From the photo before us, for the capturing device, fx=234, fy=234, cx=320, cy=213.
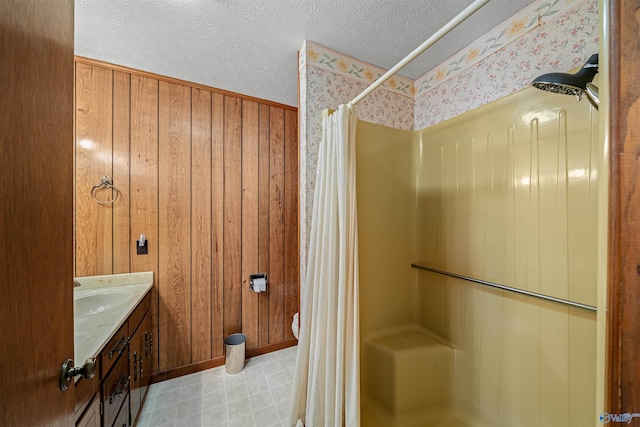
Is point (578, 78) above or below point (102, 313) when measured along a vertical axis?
above

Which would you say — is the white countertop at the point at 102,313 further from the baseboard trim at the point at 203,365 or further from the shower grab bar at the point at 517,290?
the shower grab bar at the point at 517,290

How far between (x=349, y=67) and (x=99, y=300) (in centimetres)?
235

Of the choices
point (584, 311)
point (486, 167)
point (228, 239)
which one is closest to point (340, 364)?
point (584, 311)

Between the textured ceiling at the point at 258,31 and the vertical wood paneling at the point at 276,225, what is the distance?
1.71 feet

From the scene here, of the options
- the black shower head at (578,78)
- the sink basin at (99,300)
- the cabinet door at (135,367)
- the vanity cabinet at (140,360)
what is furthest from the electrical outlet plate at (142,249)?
the black shower head at (578,78)

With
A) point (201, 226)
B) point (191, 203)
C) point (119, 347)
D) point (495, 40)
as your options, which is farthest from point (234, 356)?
point (495, 40)

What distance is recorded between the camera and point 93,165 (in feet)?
5.56

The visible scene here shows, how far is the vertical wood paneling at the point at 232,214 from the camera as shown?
2.09 meters

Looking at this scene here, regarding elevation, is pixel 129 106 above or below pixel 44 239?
above

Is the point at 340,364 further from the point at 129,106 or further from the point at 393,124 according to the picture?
the point at 129,106

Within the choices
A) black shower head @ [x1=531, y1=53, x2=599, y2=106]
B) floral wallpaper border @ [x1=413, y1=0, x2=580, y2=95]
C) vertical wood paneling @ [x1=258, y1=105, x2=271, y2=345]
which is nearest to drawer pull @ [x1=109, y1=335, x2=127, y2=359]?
vertical wood paneling @ [x1=258, y1=105, x2=271, y2=345]

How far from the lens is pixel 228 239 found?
2.11 metres

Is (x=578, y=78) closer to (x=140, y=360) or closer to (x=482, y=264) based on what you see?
(x=482, y=264)

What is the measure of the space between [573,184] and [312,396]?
1551 mm
